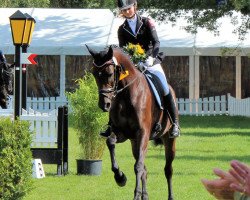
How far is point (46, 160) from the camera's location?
1452 cm

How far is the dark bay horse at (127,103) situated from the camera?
9.43 metres

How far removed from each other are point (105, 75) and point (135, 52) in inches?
47.8

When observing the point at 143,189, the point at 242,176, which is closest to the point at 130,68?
the point at 143,189

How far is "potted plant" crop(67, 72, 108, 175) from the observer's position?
1449cm

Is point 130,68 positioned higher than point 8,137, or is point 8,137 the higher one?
point 130,68

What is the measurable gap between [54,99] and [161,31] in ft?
19.2

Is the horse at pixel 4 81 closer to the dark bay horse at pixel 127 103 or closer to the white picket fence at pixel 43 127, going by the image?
the white picket fence at pixel 43 127

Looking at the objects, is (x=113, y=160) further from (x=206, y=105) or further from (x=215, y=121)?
(x=206, y=105)

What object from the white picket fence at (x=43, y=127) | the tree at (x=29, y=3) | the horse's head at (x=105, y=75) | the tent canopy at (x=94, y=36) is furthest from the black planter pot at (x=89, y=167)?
the tree at (x=29, y=3)

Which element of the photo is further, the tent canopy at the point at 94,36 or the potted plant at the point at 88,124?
the tent canopy at the point at 94,36

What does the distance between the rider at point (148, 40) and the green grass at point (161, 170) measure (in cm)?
150

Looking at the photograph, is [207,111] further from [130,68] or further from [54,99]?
[130,68]

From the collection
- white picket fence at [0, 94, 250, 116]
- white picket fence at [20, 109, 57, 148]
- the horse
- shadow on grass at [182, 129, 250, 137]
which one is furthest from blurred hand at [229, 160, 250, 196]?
white picket fence at [0, 94, 250, 116]

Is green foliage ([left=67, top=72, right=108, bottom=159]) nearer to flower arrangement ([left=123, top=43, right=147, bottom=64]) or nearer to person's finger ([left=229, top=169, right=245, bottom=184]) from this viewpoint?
flower arrangement ([left=123, top=43, right=147, bottom=64])
